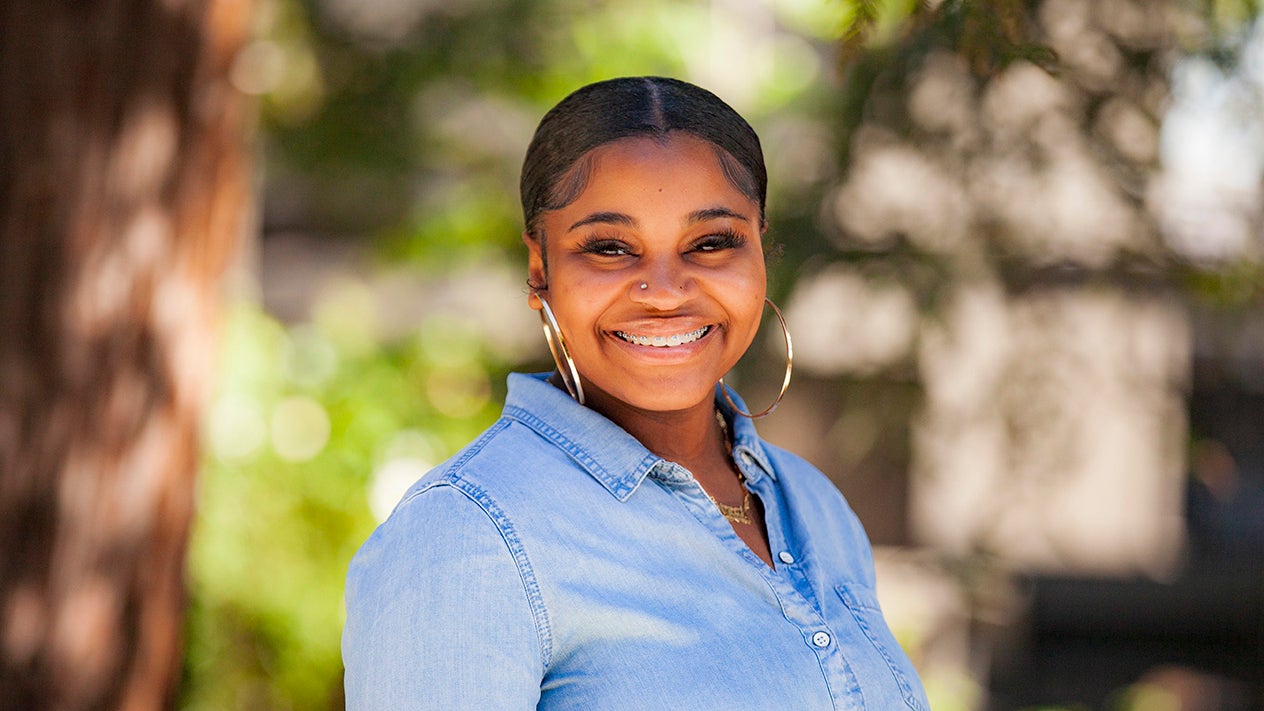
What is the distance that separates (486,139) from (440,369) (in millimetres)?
1266

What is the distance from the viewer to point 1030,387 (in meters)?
3.80

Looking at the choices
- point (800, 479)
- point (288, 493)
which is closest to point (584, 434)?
point (800, 479)

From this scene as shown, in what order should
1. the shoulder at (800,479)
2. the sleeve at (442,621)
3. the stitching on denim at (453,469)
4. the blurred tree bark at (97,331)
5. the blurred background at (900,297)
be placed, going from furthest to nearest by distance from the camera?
the blurred background at (900,297), the blurred tree bark at (97,331), the shoulder at (800,479), the stitching on denim at (453,469), the sleeve at (442,621)

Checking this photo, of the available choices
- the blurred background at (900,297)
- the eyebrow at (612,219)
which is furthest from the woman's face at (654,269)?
the blurred background at (900,297)

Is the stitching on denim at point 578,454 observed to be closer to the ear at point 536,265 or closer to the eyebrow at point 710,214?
the ear at point 536,265

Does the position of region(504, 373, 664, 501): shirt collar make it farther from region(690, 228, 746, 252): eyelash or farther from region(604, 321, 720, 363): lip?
region(690, 228, 746, 252): eyelash

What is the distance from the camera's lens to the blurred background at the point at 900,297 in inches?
137

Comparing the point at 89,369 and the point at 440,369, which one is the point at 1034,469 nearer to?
the point at 440,369

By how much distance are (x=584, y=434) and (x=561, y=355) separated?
0.19m

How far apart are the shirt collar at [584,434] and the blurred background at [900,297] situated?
83cm

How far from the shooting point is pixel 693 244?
65.1 inches

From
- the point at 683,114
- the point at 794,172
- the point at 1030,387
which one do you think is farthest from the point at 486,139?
the point at 683,114

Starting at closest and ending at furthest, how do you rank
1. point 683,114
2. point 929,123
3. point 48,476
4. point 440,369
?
1. point 683,114
2. point 48,476
3. point 929,123
4. point 440,369

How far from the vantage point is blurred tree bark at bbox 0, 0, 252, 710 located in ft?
8.76
